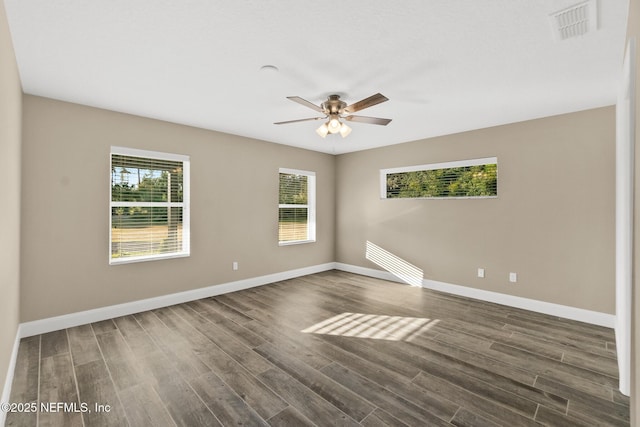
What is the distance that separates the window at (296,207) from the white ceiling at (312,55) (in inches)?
83.3

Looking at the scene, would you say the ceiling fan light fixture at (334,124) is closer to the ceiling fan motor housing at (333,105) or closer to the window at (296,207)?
the ceiling fan motor housing at (333,105)

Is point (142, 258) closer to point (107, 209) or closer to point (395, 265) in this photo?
point (107, 209)

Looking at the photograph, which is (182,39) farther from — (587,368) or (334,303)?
(587,368)

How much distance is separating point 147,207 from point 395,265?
405 centimetres

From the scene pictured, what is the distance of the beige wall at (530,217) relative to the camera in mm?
3580

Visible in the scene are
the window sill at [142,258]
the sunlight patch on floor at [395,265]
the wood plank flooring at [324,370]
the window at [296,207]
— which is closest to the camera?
the wood plank flooring at [324,370]

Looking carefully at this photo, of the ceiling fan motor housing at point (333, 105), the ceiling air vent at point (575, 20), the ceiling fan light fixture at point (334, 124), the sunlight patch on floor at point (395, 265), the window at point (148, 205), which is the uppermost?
the ceiling air vent at point (575, 20)

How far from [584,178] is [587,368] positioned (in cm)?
222

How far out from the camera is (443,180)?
4.96 m

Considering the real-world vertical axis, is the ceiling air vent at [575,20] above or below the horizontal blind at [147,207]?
above

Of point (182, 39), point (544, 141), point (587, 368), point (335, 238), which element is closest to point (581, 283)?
point (587, 368)

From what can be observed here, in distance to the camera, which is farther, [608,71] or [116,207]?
[116,207]

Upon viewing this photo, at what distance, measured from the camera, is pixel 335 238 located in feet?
21.8

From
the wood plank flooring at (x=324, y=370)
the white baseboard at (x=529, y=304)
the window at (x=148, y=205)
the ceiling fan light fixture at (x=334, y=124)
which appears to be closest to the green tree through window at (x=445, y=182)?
the white baseboard at (x=529, y=304)
